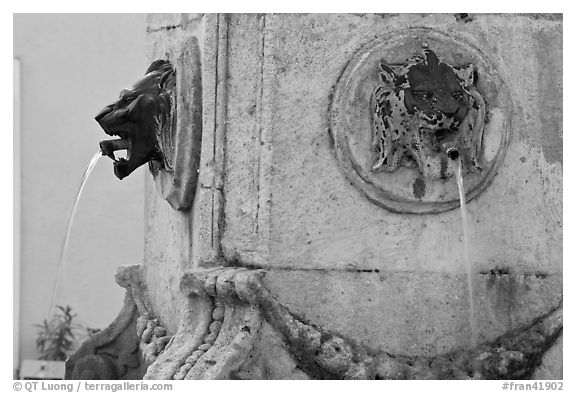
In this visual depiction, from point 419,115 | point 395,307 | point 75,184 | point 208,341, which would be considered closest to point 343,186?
point 419,115

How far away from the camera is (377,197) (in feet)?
23.4

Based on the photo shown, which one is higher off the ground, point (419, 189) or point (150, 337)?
point (419, 189)

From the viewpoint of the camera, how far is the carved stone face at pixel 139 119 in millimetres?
7695

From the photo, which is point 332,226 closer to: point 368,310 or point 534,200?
point 368,310

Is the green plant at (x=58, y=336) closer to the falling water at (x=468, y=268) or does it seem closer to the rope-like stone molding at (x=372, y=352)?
the rope-like stone molding at (x=372, y=352)

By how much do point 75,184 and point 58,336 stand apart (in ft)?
4.17

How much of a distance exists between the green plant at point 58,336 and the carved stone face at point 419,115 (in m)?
7.44

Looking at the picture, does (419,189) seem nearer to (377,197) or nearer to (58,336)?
(377,197)

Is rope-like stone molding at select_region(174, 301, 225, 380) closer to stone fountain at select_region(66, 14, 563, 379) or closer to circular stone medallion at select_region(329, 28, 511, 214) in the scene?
stone fountain at select_region(66, 14, 563, 379)

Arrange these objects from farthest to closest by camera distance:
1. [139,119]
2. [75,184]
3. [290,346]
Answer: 1. [75,184]
2. [139,119]
3. [290,346]

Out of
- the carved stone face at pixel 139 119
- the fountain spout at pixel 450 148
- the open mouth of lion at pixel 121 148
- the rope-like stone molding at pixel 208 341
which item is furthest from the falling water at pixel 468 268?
the open mouth of lion at pixel 121 148

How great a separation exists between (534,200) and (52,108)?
26.5ft

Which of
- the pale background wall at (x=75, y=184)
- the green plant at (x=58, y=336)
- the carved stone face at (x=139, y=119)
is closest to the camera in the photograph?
the carved stone face at (x=139, y=119)

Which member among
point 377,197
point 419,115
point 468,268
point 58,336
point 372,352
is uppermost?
point 419,115
